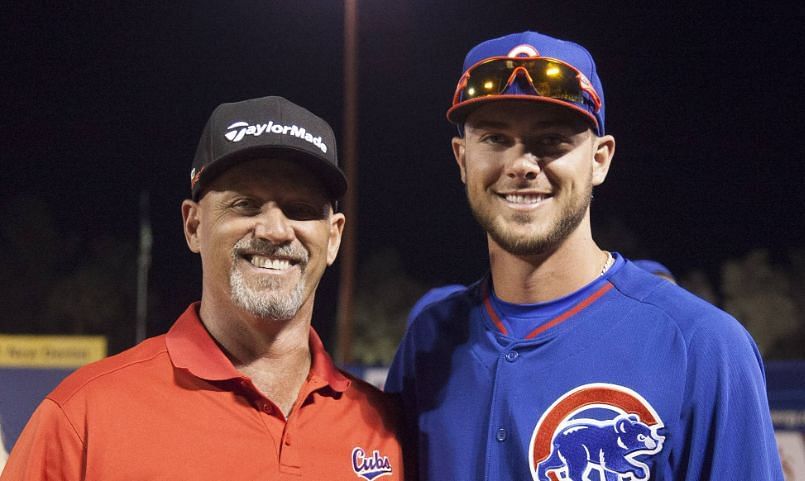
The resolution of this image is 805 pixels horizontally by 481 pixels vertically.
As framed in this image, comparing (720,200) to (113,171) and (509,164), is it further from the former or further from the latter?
(509,164)

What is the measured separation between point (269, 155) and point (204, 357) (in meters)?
0.65

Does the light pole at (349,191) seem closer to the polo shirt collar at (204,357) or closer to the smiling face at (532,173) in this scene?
the polo shirt collar at (204,357)

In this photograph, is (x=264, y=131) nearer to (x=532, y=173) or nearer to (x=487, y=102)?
(x=487, y=102)

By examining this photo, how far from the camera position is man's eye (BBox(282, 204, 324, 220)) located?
2904 mm

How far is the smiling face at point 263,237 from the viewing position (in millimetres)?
2828

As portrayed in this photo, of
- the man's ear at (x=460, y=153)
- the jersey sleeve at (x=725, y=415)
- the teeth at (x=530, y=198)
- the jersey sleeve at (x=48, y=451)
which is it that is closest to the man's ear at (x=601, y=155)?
the teeth at (x=530, y=198)

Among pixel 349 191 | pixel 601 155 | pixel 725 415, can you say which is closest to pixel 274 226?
pixel 601 155

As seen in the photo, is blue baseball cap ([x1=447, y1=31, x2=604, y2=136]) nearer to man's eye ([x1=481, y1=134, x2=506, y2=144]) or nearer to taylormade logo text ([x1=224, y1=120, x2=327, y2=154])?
man's eye ([x1=481, y1=134, x2=506, y2=144])

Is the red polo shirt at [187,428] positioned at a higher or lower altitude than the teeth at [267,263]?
lower

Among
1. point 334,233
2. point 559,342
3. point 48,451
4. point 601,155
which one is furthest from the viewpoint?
point 334,233

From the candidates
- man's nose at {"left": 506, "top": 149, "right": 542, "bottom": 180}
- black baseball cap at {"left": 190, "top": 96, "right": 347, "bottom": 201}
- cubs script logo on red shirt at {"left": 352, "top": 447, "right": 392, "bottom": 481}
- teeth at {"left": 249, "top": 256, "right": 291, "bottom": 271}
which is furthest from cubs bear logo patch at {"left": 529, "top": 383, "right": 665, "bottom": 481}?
black baseball cap at {"left": 190, "top": 96, "right": 347, "bottom": 201}

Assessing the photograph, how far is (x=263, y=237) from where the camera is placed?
2822 mm

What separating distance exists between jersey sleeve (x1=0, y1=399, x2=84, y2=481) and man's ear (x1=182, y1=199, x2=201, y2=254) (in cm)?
73

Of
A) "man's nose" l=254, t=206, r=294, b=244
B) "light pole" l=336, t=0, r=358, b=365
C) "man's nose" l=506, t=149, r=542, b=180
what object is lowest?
"man's nose" l=254, t=206, r=294, b=244
